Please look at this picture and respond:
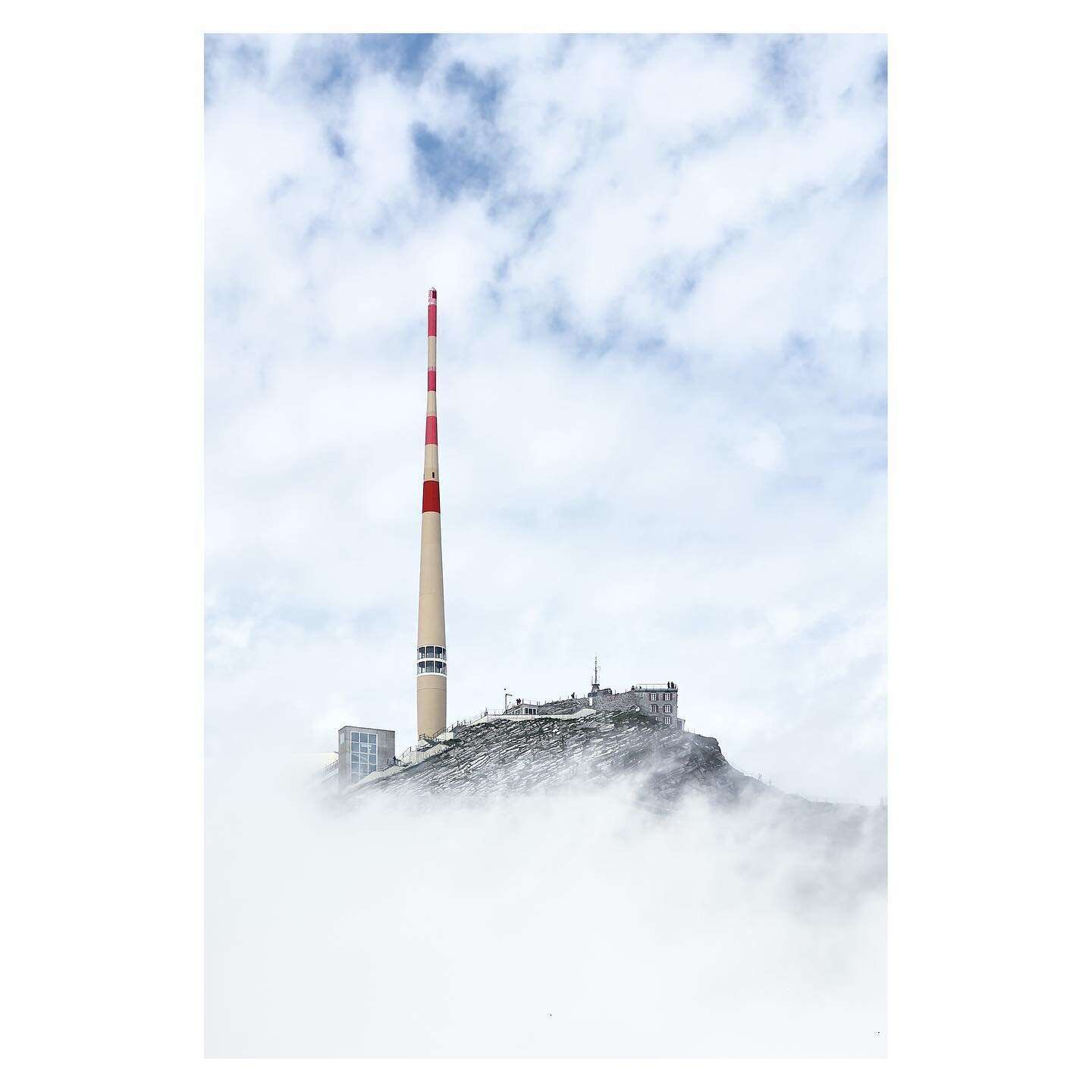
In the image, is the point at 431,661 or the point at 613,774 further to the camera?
the point at 431,661

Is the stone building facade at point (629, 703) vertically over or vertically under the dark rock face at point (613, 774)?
over

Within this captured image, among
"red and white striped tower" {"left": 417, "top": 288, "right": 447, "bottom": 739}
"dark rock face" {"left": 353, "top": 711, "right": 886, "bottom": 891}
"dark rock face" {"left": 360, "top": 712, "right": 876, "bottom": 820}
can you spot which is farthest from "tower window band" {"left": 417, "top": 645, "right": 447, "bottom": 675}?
"dark rock face" {"left": 360, "top": 712, "right": 876, "bottom": 820}

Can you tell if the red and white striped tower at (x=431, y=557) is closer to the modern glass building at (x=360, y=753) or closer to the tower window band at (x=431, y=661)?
the tower window band at (x=431, y=661)

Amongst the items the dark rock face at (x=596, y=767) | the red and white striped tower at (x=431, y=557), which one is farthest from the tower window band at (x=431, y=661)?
the dark rock face at (x=596, y=767)

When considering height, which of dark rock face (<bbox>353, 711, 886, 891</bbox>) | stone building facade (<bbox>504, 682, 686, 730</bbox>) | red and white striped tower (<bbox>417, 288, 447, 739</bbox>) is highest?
red and white striped tower (<bbox>417, 288, 447, 739</bbox>)

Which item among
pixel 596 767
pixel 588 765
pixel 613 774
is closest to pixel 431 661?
pixel 588 765

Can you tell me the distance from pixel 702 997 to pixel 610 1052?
5.35 ft

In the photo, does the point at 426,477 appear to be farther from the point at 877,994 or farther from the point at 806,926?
the point at 877,994

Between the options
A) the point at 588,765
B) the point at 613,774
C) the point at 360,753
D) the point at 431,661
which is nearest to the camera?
the point at 613,774

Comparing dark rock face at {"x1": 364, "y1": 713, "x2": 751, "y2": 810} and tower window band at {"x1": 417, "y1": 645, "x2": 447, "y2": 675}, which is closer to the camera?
dark rock face at {"x1": 364, "y1": 713, "x2": 751, "y2": 810}

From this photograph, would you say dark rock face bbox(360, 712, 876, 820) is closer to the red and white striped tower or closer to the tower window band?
the tower window band

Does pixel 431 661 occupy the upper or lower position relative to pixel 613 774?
upper

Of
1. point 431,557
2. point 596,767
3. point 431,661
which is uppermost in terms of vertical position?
point 431,557

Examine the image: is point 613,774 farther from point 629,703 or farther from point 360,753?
point 360,753
